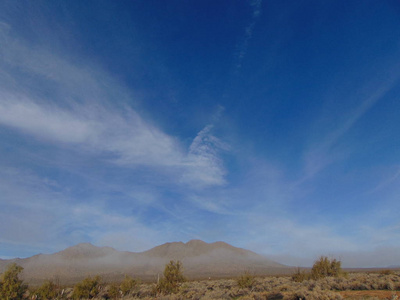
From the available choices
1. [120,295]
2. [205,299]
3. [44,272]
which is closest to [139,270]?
[44,272]

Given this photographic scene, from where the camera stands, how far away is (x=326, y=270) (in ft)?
101

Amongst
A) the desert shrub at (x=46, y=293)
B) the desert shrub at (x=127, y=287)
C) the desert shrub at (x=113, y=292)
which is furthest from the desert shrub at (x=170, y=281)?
the desert shrub at (x=46, y=293)

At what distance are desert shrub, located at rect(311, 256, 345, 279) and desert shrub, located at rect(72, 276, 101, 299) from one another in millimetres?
25853

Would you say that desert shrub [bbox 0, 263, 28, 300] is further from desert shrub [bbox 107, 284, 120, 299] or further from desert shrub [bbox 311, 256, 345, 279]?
desert shrub [bbox 311, 256, 345, 279]

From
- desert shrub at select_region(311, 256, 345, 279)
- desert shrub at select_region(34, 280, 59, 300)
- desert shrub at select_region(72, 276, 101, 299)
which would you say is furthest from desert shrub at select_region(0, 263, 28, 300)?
desert shrub at select_region(311, 256, 345, 279)

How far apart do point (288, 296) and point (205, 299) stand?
5907mm

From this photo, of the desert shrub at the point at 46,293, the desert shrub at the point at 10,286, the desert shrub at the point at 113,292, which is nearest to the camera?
the desert shrub at the point at 10,286

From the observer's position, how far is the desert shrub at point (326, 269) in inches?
1201

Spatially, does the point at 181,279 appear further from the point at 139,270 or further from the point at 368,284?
the point at 139,270

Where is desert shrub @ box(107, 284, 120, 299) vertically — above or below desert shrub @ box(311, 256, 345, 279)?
below

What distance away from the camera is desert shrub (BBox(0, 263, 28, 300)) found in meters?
22.6

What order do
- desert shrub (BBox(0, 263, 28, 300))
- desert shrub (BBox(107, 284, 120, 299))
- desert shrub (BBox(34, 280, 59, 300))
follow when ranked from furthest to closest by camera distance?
desert shrub (BBox(107, 284, 120, 299)), desert shrub (BBox(34, 280, 59, 300)), desert shrub (BBox(0, 263, 28, 300))

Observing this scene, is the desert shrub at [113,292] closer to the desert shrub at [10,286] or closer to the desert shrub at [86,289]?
the desert shrub at [86,289]

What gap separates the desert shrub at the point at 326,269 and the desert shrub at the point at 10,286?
105ft
